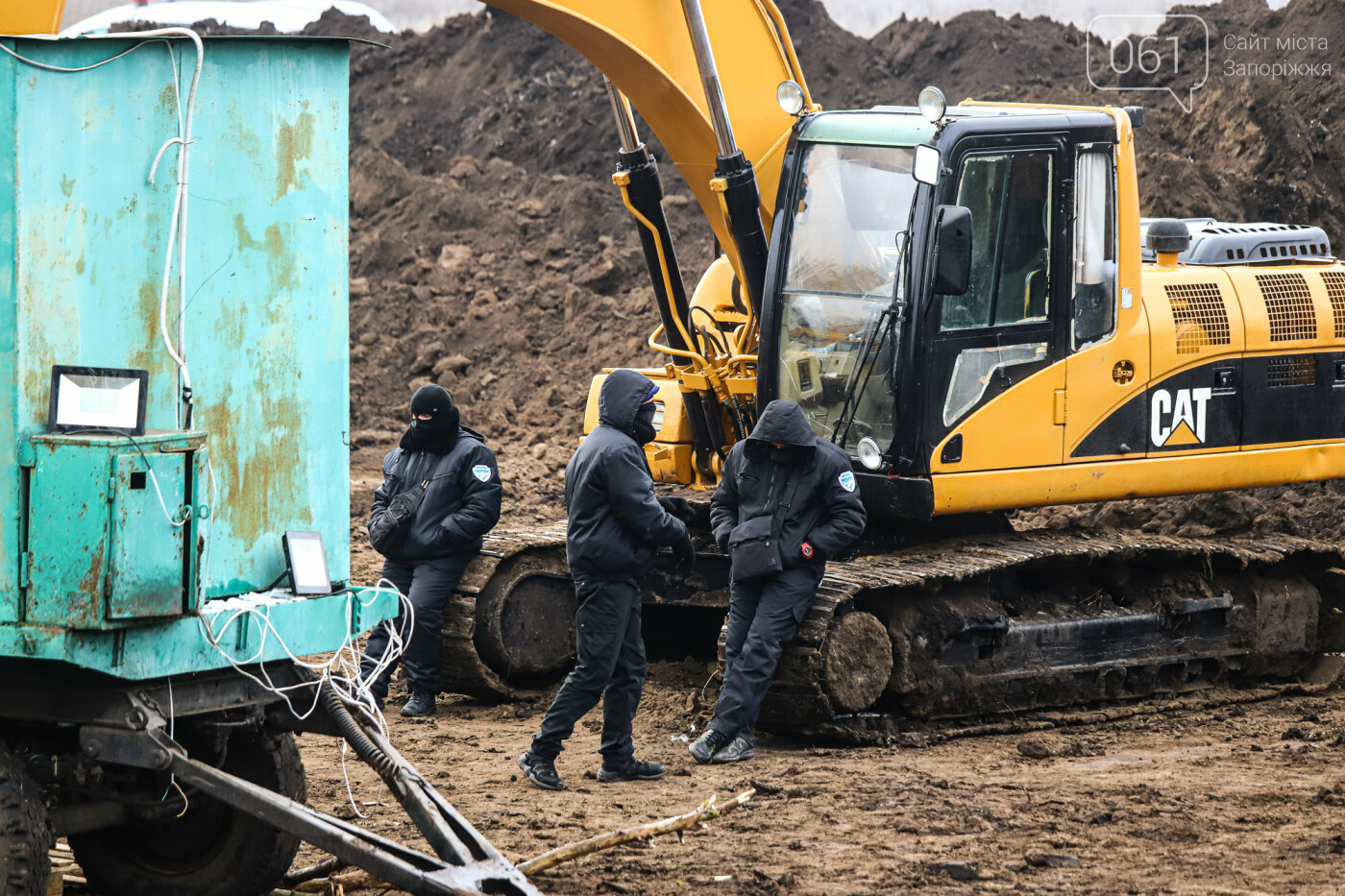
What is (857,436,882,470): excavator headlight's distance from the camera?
8.29 metres

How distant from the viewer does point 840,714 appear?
27.0ft

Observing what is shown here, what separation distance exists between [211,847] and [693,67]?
14.9ft

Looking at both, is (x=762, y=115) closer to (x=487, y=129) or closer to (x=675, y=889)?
(x=675, y=889)

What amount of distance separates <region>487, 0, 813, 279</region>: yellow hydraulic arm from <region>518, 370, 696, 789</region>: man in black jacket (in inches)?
68.2

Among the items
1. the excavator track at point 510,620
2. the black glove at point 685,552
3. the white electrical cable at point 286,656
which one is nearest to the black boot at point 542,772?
the black glove at point 685,552

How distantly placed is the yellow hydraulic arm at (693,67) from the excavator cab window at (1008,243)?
1.11 m

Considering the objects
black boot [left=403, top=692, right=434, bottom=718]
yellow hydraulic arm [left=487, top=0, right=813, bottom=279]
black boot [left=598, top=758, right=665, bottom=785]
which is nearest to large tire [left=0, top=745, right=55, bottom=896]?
black boot [left=598, top=758, right=665, bottom=785]

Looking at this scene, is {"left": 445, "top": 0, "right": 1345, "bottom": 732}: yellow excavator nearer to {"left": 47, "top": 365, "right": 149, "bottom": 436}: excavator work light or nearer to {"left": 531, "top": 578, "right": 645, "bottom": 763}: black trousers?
{"left": 531, "top": 578, "right": 645, "bottom": 763}: black trousers

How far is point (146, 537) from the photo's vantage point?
15.8 feet

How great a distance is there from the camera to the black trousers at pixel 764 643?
25.6 feet

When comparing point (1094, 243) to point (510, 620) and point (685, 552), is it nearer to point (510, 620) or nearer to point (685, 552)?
point (685, 552)

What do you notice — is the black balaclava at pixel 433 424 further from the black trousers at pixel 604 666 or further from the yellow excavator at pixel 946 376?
the black trousers at pixel 604 666

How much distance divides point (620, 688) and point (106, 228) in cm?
341

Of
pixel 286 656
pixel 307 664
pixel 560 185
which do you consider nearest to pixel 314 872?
pixel 307 664
